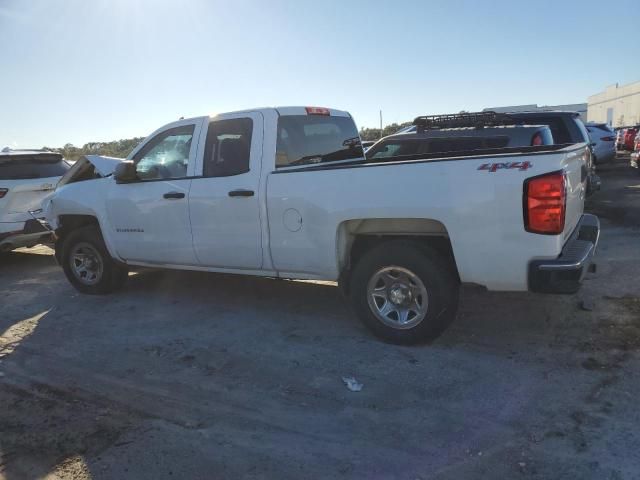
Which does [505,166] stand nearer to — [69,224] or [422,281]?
[422,281]

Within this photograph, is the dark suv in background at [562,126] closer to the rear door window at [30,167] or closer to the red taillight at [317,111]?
the red taillight at [317,111]

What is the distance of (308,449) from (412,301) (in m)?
1.70

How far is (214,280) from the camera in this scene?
7016 mm

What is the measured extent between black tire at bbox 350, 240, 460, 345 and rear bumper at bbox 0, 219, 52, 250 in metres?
6.08

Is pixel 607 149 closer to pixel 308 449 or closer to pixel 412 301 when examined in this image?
pixel 412 301

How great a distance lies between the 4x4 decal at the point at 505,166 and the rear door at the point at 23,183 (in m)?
7.29

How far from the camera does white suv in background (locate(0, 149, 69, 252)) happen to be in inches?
323

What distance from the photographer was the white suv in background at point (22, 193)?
8.20 metres

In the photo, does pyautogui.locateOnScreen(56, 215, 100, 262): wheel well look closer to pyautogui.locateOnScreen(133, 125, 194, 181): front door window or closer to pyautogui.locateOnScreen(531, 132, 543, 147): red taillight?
A: pyautogui.locateOnScreen(133, 125, 194, 181): front door window

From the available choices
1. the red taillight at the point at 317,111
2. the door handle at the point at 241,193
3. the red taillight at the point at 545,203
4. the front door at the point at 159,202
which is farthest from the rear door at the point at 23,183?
the red taillight at the point at 545,203

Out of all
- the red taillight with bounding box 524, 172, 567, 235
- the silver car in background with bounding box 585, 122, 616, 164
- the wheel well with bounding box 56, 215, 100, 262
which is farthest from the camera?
the silver car in background with bounding box 585, 122, 616, 164

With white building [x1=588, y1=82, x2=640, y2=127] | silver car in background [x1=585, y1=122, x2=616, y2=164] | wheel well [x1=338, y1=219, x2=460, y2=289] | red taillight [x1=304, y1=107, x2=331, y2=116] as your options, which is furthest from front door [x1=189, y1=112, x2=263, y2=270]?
white building [x1=588, y1=82, x2=640, y2=127]

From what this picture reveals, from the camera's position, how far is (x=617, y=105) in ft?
213

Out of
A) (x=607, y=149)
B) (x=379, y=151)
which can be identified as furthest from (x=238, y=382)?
(x=607, y=149)
